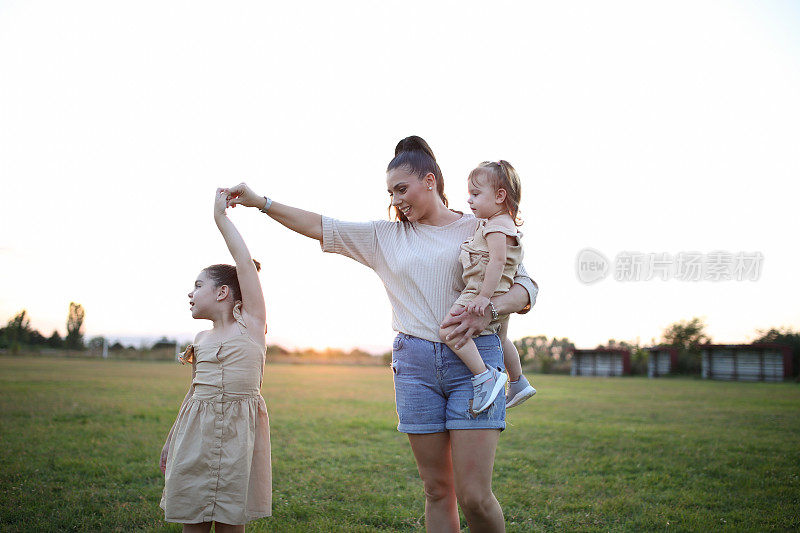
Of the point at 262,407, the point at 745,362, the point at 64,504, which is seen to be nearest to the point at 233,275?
the point at 262,407

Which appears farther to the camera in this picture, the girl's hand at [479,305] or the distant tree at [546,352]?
the distant tree at [546,352]

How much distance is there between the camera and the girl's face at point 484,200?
8.83 feet

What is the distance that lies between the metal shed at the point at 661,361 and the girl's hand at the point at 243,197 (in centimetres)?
3381

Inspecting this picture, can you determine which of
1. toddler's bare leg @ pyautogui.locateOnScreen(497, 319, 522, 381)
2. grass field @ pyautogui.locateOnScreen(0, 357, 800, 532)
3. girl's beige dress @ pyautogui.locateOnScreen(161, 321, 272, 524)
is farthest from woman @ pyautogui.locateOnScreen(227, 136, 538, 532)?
grass field @ pyautogui.locateOnScreen(0, 357, 800, 532)

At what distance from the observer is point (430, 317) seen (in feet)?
8.21

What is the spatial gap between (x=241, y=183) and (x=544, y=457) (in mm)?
5294

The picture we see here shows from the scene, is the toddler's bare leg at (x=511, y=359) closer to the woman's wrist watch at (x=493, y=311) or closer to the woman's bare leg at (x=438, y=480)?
the woman's wrist watch at (x=493, y=311)

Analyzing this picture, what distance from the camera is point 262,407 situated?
2.78m

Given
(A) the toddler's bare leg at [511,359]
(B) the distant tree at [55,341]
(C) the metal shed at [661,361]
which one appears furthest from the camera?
(B) the distant tree at [55,341]

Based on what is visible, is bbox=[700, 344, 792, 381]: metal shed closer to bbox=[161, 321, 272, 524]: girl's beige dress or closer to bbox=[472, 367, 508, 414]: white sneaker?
bbox=[472, 367, 508, 414]: white sneaker

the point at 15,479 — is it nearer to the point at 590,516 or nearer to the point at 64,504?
the point at 64,504

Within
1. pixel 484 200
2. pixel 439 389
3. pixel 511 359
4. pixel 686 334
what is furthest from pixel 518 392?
pixel 686 334

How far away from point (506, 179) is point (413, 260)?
1.92ft

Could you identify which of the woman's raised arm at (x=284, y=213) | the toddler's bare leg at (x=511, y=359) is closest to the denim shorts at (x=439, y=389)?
the toddler's bare leg at (x=511, y=359)
